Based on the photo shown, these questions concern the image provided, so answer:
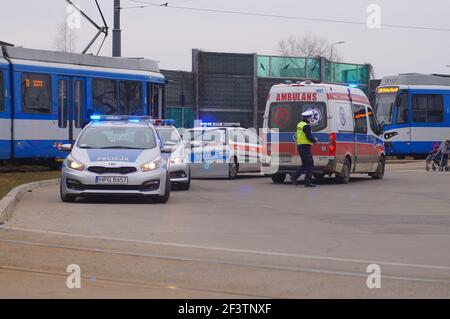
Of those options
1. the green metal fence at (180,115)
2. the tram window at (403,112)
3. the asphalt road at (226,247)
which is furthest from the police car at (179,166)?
the green metal fence at (180,115)

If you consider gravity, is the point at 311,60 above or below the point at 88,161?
above

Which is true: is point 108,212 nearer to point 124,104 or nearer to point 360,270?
point 360,270

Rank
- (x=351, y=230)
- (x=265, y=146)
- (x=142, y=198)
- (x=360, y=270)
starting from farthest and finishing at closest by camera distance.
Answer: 1. (x=265, y=146)
2. (x=142, y=198)
3. (x=351, y=230)
4. (x=360, y=270)

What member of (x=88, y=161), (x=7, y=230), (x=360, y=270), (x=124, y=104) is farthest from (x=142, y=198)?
(x=124, y=104)

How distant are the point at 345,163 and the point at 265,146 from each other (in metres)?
2.25

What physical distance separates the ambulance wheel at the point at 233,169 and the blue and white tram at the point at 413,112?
1424cm

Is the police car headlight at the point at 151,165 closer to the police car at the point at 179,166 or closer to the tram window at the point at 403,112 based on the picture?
the police car at the point at 179,166

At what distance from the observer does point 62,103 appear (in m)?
25.6

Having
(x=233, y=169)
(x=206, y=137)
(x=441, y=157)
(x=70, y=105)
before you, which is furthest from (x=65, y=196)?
(x=441, y=157)

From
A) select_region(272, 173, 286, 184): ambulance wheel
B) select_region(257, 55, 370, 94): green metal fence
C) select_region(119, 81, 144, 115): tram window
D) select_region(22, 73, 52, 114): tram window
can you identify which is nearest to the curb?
select_region(22, 73, 52, 114): tram window

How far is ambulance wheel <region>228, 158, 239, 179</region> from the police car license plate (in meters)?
9.47

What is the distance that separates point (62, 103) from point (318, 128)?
7973 mm

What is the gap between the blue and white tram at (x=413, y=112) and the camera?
124 feet

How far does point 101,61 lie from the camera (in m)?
27.2
